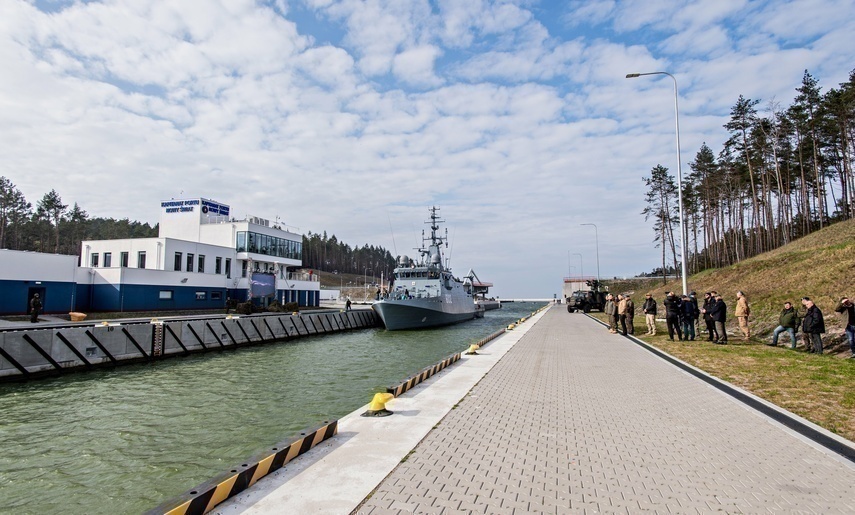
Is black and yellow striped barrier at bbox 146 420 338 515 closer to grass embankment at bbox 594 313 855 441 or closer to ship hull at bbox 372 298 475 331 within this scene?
grass embankment at bbox 594 313 855 441

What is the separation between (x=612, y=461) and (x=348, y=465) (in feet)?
9.77

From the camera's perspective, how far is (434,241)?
48.5 metres

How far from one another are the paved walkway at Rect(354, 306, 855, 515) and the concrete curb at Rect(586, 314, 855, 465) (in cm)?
20

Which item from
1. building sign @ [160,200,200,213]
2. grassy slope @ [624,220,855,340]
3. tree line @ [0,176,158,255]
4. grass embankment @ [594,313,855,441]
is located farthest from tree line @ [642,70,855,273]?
tree line @ [0,176,158,255]

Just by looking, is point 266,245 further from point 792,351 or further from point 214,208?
point 792,351

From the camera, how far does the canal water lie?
6199 millimetres

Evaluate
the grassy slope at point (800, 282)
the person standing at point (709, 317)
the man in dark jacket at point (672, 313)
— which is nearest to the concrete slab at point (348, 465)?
the person standing at point (709, 317)

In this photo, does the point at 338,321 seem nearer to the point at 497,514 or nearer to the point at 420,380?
the point at 420,380

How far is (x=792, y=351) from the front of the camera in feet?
43.9

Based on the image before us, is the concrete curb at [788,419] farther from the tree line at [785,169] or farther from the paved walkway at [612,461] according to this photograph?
the tree line at [785,169]

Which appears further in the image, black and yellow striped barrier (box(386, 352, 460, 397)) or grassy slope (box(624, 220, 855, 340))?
grassy slope (box(624, 220, 855, 340))

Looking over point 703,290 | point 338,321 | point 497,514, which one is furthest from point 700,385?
point 338,321

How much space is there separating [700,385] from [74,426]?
13.0m

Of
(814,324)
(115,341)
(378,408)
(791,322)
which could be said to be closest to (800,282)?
(791,322)
